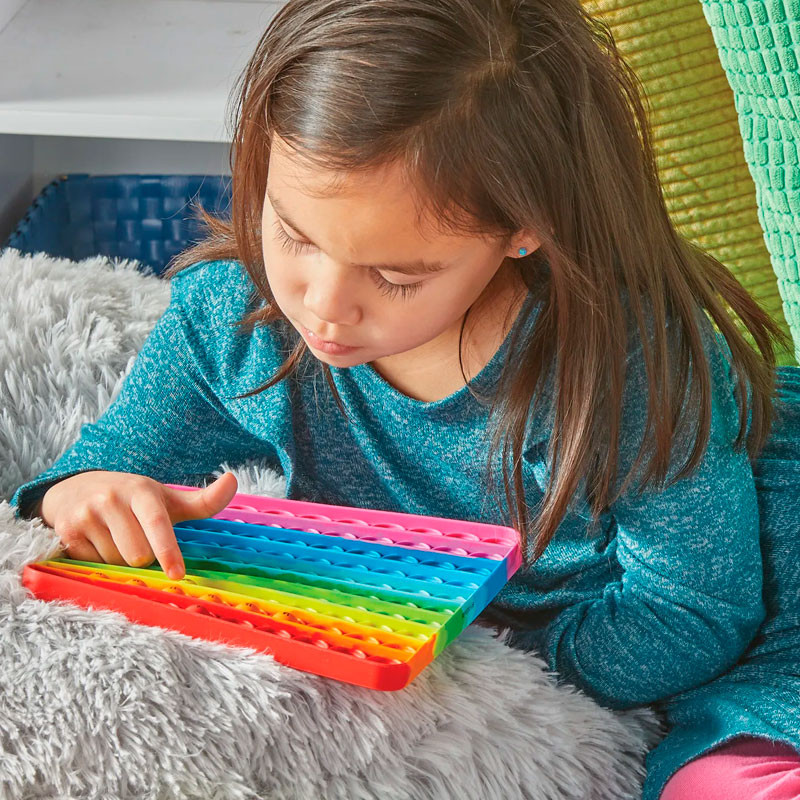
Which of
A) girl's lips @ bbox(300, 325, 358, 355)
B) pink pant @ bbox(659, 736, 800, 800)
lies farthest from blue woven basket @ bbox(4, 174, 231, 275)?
A: pink pant @ bbox(659, 736, 800, 800)

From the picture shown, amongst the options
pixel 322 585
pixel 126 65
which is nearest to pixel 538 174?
pixel 322 585

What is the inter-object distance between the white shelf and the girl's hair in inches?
19.5

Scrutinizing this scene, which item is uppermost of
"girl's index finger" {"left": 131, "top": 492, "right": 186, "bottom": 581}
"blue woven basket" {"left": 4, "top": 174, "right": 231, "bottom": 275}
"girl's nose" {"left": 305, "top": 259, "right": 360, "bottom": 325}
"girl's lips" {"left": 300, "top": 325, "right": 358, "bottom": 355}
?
"girl's nose" {"left": 305, "top": 259, "right": 360, "bottom": 325}

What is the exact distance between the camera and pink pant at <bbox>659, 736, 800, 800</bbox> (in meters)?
0.67

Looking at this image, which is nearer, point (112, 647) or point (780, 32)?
point (112, 647)

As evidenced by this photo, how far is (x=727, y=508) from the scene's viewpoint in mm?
708

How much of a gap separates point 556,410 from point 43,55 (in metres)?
0.89

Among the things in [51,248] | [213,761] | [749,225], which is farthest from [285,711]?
[51,248]

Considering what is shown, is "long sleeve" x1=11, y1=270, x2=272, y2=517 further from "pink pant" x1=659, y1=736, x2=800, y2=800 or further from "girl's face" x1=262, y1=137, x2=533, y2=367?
"pink pant" x1=659, y1=736, x2=800, y2=800

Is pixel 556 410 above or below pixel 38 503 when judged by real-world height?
above

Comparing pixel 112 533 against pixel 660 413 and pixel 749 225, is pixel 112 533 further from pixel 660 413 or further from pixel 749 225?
pixel 749 225

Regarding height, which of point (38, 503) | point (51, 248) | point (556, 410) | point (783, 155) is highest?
point (783, 155)

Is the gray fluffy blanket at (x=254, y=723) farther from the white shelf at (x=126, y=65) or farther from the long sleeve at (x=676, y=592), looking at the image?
the white shelf at (x=126, y=65)

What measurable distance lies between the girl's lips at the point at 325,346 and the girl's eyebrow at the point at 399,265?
6 cm
